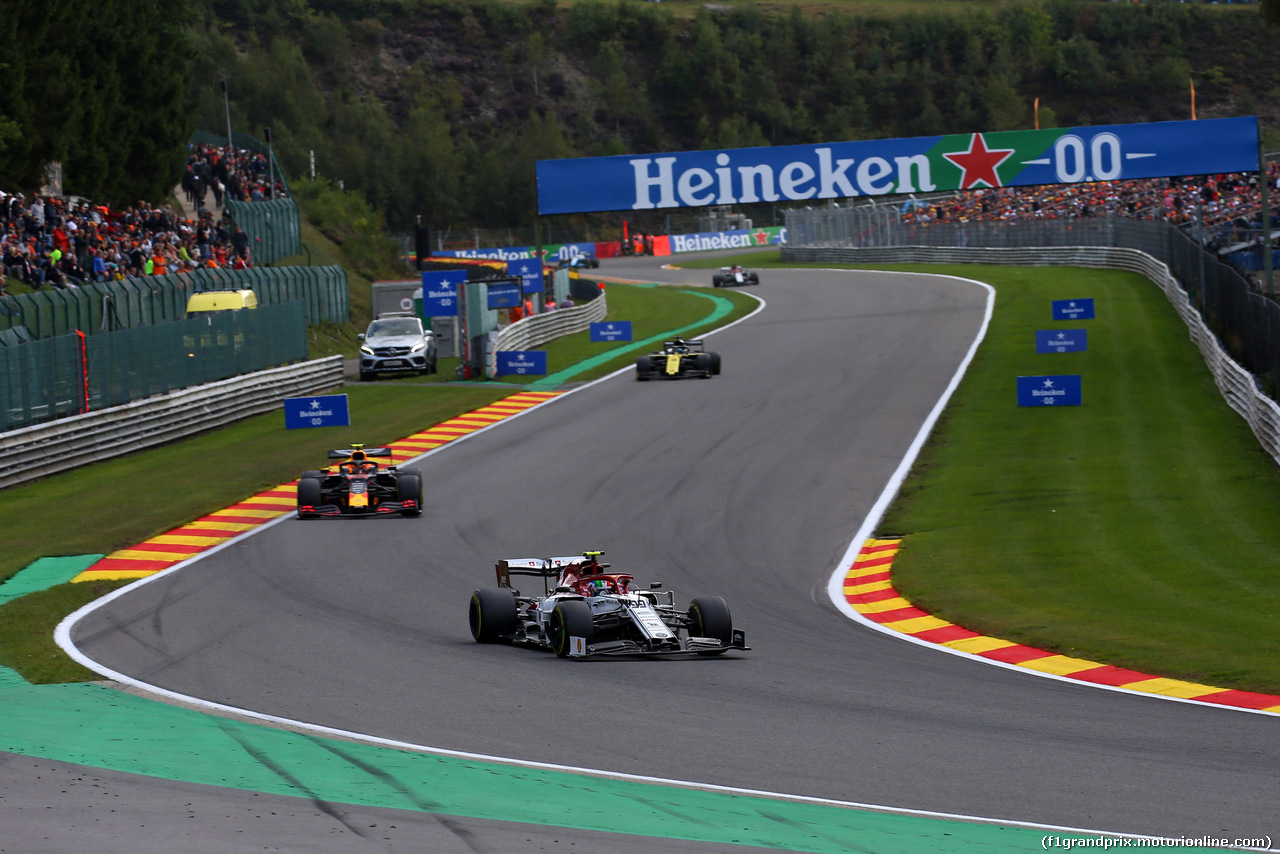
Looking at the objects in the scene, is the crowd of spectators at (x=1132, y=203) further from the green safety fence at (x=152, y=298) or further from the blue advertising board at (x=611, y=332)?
the green safety fence at (x=152, y=298)

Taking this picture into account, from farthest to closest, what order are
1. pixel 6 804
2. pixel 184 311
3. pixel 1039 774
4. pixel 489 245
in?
pixel 489 245
pixel 184 311
pixel 1039 774
pixel 6 804

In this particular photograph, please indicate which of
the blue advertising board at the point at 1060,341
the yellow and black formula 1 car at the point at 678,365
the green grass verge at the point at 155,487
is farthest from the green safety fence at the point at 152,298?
the blue advertising board at the point at 1060,341

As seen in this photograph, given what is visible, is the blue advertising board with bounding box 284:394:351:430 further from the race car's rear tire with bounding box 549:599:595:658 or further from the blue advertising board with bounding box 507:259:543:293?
the blue advertising board with bounding box 507:259:543:293

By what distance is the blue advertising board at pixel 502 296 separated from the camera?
45062mm

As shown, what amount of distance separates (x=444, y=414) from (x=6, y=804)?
25.7m

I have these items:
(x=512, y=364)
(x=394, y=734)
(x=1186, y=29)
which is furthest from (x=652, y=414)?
(x=1186, y=29)

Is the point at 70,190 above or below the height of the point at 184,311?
above

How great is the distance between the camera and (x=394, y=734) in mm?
10305

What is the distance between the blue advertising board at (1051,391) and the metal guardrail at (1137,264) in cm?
289

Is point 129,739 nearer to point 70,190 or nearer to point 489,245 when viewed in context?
point 70,190

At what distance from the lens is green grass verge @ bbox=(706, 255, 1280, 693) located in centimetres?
1368

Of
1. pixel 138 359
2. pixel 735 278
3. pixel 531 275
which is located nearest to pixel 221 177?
pixel 531 275

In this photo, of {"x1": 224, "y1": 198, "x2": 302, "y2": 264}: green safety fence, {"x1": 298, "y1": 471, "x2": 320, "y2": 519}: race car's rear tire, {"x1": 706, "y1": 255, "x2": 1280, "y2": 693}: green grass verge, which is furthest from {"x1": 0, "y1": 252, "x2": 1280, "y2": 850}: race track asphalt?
{"x1": 224, "y1": 198, "x2": 302, "y2": 264}: green safety fence

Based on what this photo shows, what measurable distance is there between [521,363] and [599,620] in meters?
28.3
